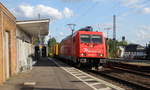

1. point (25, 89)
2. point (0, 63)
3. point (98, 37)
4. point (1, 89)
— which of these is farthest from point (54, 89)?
point (98, 37)

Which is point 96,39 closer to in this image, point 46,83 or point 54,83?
point 54,83

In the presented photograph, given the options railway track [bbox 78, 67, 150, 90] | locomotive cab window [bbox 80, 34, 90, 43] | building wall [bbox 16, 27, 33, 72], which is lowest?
railway track [bbox 78, 67, 150, 90]

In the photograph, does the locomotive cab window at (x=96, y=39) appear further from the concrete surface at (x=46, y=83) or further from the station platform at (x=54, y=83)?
the concrete surface at (x=46, y=83)

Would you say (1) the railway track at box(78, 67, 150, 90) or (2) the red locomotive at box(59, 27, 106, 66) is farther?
(2) the red locomotive at box(59, 27, 106, 66)

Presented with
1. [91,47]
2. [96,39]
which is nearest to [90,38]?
[96,39]

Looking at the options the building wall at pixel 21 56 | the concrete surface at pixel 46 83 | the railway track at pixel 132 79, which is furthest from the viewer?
the building wall at pixel 21 56

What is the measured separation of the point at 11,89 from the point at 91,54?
422 inches

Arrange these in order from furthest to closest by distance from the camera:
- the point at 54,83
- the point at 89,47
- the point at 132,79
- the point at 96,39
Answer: the point at 96,39 → the point at 89,47 → the point at 132,79 → the point at 54,83

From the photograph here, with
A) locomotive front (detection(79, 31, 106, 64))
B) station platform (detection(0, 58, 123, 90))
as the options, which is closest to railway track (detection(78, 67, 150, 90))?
station platform (detection(0, 58, 123, 90))

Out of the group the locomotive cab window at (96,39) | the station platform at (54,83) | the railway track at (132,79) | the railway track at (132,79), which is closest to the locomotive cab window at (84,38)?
the locomotive cab window at (96,39)

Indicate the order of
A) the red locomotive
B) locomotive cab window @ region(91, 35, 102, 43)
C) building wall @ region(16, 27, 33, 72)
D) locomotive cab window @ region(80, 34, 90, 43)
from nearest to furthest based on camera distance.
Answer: building wall @ region(16, 27, 33, 72) < the red locomotive < locomotive cab window @ region(80, 34, 90, 43) < locomotive cab window @ region(91, 35, 102, 43)

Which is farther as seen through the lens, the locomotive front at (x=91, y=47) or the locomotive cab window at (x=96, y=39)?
the locomotive cab window at (x=96, y=39)

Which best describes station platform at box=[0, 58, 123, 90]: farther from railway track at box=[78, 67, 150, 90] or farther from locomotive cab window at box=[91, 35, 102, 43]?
locomotive cab window at box=[91, 35, 102, 43]

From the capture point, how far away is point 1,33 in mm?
11422
